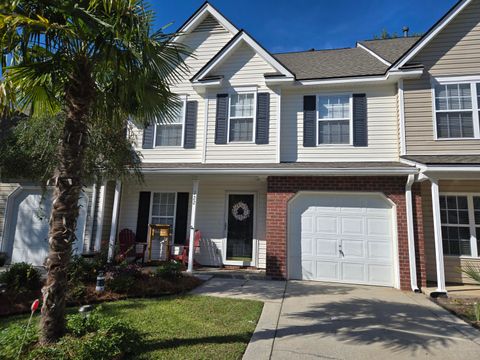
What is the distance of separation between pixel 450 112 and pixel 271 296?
7.67 metres

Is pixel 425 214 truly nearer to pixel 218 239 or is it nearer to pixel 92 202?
pixel 218 239

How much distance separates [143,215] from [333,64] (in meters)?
9.11

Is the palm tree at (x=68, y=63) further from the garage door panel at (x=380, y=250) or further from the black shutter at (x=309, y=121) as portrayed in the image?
the garage door panel at (x=380, y=250)

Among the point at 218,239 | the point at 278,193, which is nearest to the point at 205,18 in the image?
the point at 278,193

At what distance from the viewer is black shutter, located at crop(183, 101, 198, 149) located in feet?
36.4

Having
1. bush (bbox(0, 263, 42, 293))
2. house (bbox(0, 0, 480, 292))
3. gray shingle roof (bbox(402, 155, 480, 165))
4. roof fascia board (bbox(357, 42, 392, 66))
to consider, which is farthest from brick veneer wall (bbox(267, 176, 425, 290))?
bush (bbox(0, 263, 42, 293))

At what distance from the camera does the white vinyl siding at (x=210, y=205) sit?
1083cm

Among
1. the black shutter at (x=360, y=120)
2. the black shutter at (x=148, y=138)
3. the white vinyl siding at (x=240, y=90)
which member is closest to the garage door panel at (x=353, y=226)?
the black shutter at (x=360, y=120)

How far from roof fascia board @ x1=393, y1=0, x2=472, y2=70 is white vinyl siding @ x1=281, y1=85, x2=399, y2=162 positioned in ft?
2.78

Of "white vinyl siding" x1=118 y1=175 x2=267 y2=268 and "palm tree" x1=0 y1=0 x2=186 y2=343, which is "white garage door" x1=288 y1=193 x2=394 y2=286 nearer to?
"white vinyl siding" x1=118 y1=175 x2=267 y2=268

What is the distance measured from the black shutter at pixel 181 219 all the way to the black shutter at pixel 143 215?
1.16 metres

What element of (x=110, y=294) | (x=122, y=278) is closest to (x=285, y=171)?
(x=122, y=278)

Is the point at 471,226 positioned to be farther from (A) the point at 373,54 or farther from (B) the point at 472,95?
(A) the point at 373,54

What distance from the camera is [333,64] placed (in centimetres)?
1149
